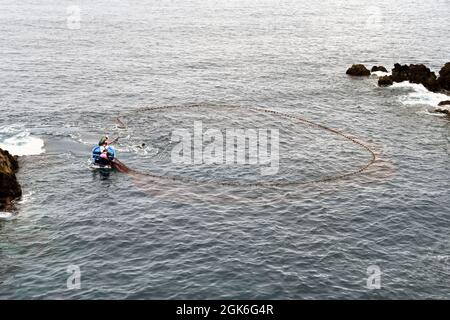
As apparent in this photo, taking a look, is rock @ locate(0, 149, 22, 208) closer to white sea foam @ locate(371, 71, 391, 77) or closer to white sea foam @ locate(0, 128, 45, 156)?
white sea foam @ locate(0, 128, 45, 156)

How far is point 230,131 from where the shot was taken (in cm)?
7606

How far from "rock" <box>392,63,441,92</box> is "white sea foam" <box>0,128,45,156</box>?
69.5m

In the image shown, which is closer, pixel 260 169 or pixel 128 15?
pixel 260 169

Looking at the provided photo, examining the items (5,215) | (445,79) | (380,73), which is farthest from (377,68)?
(5,215)

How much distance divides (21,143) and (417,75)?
74.1 metres

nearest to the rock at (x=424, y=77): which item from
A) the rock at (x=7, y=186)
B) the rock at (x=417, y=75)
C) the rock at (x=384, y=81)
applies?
the rock at (x=417, y=75)

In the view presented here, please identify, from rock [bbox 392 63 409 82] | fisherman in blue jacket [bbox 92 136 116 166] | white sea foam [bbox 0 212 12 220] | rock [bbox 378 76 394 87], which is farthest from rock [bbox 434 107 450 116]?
white sea foam [bbox 0 212 12 220]

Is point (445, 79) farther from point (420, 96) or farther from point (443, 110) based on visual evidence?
point (443, 110)

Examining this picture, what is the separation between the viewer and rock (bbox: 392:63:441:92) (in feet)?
323

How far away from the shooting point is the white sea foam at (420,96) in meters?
91.3
